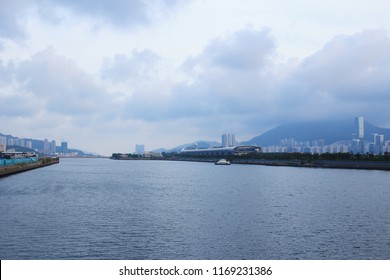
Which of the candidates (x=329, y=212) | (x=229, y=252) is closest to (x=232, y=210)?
(x=329, y=212)

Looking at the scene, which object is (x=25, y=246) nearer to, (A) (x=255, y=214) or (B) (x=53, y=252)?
(B) (x=53, y=252)

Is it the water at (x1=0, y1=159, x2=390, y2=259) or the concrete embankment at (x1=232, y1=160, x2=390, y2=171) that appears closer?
the water at (x1=0, y1=159, x2=390, y2=259)

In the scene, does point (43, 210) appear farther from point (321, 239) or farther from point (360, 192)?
point (360, 192)

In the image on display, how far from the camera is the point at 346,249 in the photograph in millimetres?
19625

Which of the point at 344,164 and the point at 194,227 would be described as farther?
the point at 344,164

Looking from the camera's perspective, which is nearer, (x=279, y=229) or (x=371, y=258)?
(x=371, y=258)

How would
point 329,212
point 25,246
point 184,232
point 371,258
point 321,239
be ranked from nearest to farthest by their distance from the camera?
point 371,258, point 25,246, point 321,239, point 184,232, point 329,212

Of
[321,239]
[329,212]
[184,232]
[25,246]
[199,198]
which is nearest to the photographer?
[25,246]

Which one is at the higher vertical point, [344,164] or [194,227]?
[344,164]

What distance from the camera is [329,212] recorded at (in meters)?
31.0

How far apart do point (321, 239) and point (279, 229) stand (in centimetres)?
315

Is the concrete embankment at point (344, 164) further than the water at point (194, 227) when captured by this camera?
Yes

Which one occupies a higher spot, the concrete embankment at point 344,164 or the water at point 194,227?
the concrete embankment at point 344,164

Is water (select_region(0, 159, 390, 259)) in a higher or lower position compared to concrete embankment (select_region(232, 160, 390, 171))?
lower
